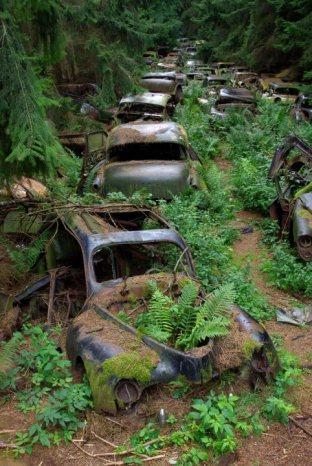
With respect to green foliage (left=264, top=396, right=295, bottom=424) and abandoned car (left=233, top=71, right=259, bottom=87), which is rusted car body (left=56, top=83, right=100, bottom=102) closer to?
abandoned car (left=233, top=71, right=259, bottom=87)

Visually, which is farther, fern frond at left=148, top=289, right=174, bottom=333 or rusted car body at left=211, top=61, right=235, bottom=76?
rusted car body at left=211, top=61, right=235, bottom=76

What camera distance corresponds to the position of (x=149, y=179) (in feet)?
28.4

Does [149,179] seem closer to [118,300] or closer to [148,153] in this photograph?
[148,153]

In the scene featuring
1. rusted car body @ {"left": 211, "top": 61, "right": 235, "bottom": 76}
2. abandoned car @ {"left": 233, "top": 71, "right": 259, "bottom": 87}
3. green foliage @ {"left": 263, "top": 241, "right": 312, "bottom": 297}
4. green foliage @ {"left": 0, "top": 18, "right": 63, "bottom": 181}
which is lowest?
rusted car body @ {"left": 211, "top": 61, "right": 235, "bottom": 76}

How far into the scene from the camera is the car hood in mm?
8641

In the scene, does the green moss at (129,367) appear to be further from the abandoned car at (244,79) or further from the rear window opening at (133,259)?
the abandoned car at (244,79)

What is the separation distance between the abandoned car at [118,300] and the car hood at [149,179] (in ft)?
6.00

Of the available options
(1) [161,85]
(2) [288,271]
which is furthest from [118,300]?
(1) [161,85]

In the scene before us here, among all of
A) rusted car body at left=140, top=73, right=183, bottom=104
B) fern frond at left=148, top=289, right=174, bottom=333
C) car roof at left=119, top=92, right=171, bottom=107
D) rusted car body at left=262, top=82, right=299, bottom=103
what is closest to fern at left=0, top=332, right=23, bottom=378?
fern frond at left=148, top=289, right=174, bottom=333

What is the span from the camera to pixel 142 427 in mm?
4000

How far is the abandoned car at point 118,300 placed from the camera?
161 inches

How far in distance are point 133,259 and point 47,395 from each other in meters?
2.32

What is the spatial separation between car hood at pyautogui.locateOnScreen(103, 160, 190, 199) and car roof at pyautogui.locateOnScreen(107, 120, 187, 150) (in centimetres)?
51

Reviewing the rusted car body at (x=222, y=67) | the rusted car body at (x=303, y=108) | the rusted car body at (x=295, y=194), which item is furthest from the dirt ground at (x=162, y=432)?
the rusted car body at (x=222, y=67)
